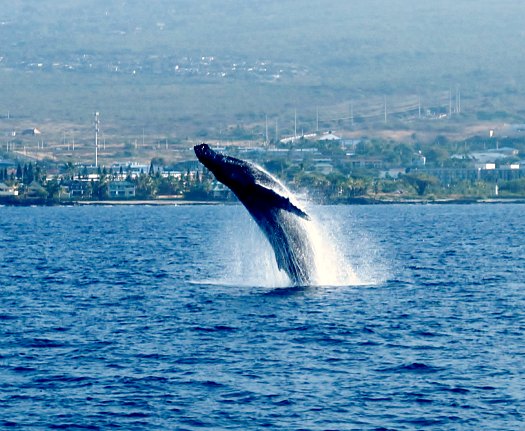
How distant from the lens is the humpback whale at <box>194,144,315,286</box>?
140ft

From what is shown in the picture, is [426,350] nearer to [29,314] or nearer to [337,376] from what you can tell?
[337,376]

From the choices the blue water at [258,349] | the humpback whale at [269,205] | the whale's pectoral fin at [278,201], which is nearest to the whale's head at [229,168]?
the humpback whale at [269,205]

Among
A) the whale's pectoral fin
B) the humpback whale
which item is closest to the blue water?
the humpback whale

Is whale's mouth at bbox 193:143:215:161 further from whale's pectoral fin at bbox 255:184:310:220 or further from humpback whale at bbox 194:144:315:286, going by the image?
whale's pectoral fin at bbox 255:184:310:220

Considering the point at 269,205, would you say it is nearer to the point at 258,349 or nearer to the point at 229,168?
the point at 229,168

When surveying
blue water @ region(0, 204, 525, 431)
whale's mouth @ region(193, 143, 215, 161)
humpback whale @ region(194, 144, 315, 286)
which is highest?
whale's mouth @ region(193, 143, 215, 161)

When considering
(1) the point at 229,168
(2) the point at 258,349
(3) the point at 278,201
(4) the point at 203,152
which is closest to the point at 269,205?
(3) the point at 278,201

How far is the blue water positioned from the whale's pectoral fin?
3.09 meters

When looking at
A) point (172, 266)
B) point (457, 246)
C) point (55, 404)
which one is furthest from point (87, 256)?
point (55, 404)

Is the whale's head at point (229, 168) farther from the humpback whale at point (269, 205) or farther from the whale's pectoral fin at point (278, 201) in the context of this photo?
the whale's pectoral fin at point (278, 201)

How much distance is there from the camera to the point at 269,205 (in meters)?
44.0

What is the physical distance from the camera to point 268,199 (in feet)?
143

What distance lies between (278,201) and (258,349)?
7519 millimetres

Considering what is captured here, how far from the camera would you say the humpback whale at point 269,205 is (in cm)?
4269
